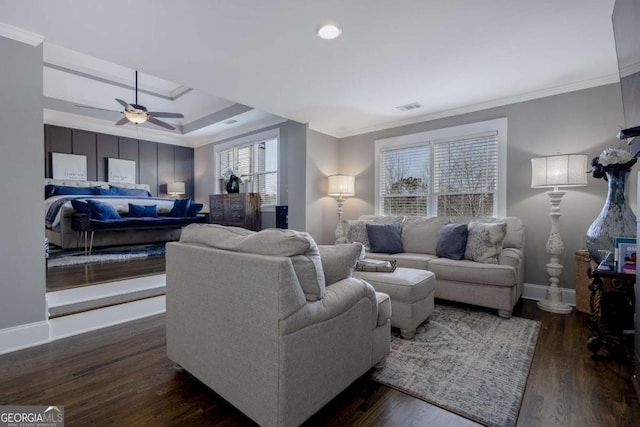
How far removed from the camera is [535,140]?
3.37 m

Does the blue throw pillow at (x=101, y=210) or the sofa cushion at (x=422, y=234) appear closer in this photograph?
the sofa cushion at (x=422, y=234)

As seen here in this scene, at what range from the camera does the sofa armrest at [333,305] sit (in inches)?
47.4

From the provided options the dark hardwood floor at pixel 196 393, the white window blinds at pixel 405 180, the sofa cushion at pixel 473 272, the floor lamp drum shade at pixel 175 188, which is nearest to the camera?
the dark hardwood floor at pixel 196 393

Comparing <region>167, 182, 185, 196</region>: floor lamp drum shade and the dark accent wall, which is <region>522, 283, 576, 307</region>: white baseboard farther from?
the dark accent wall

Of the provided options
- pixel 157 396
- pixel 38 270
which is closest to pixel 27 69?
pixel 38 270

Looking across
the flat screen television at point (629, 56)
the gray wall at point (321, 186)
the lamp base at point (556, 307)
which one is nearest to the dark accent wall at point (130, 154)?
the gray wall at point (321, 186)

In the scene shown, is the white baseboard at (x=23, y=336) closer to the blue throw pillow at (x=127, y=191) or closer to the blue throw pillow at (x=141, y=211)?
the blue throw pillow at (x=141, y=211)

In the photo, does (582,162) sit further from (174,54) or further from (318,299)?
(174,54)

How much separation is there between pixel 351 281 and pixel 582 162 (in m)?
2.75

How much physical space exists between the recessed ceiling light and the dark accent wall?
6337 millimetres

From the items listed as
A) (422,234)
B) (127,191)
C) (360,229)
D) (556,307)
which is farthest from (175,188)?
(556,307)

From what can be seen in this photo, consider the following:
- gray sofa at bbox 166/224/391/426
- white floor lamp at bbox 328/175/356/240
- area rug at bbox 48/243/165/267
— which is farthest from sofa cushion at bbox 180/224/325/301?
area rug at bbox 48/243/165/267

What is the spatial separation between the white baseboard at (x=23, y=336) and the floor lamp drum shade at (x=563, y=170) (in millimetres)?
4585

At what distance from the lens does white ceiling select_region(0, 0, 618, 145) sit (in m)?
2.01
